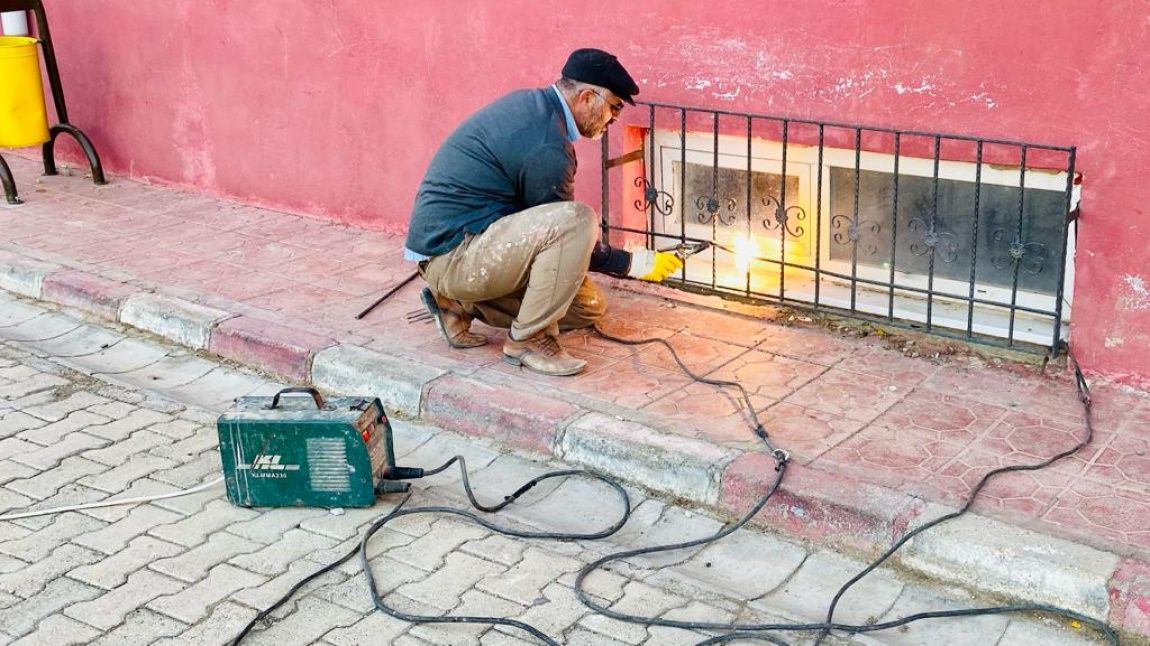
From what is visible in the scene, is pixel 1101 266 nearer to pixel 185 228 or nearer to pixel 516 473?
pixel 516 473

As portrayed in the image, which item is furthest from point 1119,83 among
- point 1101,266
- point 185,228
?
point 185,228

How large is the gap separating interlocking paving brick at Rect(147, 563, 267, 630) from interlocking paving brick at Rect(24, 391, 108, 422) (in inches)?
67.8

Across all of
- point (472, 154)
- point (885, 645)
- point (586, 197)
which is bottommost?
point (885, 645)

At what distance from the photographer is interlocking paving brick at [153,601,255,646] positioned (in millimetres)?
4273

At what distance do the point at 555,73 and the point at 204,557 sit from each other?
10.9ft

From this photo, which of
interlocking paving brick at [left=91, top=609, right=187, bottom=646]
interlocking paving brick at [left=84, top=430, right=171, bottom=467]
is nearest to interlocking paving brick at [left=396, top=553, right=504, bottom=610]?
interlocking paving brick at [left=91, top=609, right=187, bottom=646]

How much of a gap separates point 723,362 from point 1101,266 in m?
1.63

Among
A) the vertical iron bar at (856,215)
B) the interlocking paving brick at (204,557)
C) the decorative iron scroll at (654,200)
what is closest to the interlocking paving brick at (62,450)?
the interlocking paving brick at (204,557)

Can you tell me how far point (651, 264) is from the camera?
6.07 m

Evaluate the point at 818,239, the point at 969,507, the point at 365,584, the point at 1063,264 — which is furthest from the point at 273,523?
the point at 1063,264

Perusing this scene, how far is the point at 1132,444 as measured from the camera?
521 centimetres

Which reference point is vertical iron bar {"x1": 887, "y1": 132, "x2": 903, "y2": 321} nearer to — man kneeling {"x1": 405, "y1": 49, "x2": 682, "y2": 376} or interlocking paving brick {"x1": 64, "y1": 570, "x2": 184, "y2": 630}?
man kneeling {"x1": 405, "y1": 49, "x2": 682, "y2": 376}

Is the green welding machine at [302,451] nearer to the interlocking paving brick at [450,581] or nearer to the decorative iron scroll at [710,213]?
the interlocking paving brick at [450,581]

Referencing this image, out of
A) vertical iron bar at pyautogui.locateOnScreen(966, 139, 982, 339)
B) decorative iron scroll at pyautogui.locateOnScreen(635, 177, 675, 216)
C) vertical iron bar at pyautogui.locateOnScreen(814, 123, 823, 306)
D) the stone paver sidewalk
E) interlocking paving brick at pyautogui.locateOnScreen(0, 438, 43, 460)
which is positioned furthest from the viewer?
decorative iron scroll at pyautogui.locateOnScreen(635, 177, 675, 216)
